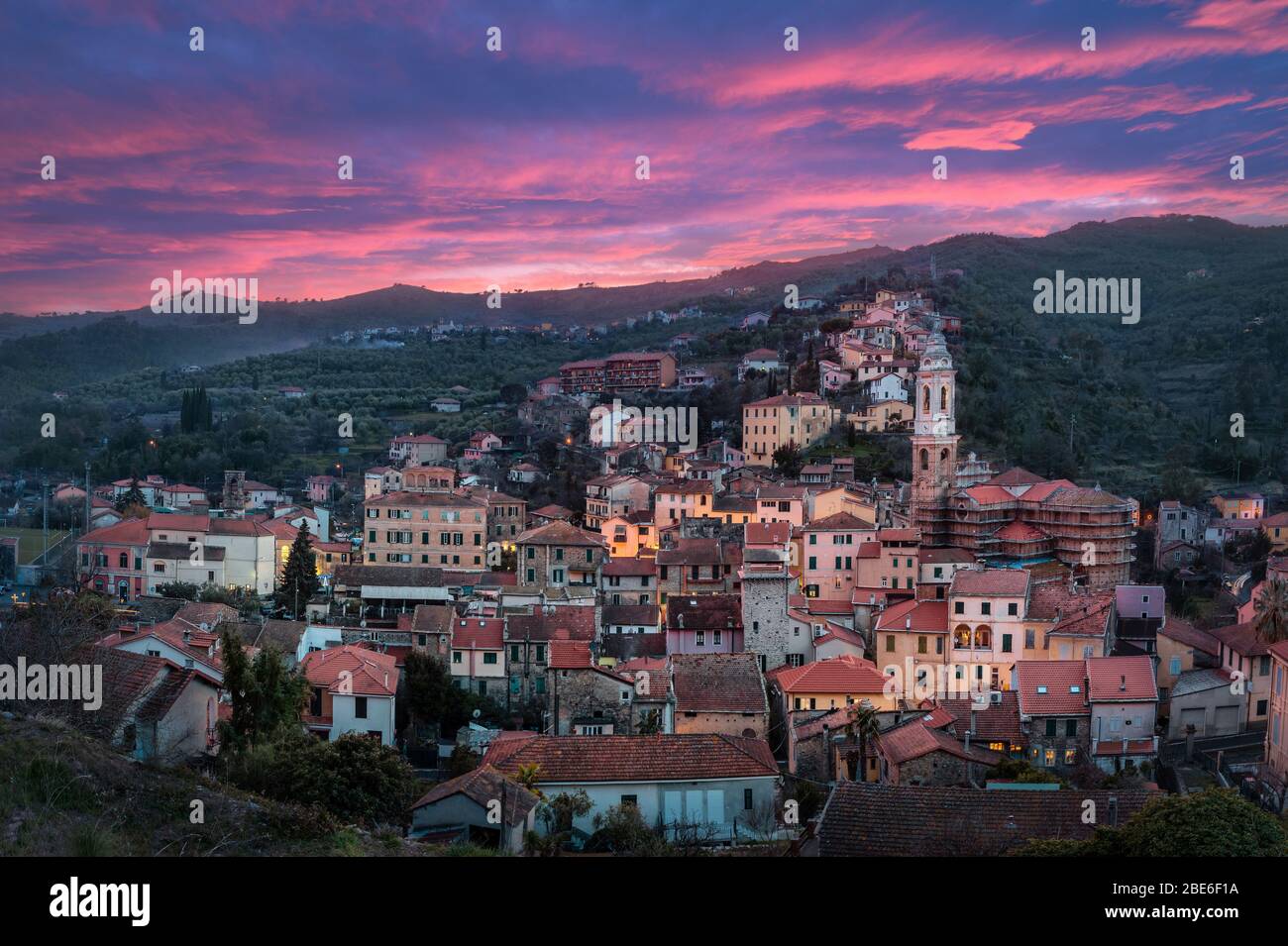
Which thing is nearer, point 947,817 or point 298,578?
point 947,817

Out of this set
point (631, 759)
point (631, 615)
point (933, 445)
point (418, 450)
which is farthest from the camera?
point (418, 450)

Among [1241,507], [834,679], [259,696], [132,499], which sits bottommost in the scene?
[834,679]

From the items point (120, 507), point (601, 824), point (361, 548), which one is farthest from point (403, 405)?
point (601, 824)

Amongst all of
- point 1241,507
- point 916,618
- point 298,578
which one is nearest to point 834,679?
point 916,618

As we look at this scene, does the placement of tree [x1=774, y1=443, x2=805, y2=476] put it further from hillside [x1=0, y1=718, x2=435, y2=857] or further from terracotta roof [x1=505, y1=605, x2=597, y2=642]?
hillside [x1=0, y1=718, x2=435, y2=857]

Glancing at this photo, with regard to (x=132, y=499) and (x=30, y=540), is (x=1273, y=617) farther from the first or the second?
(x=132, y=499)

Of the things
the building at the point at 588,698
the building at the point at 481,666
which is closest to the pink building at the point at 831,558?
the building at the point at 588,698
